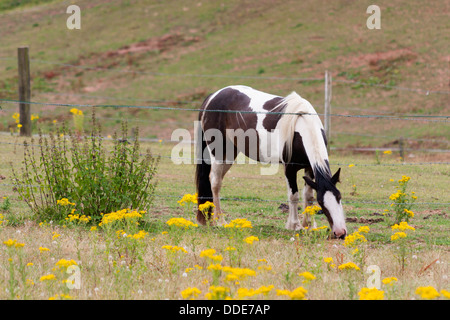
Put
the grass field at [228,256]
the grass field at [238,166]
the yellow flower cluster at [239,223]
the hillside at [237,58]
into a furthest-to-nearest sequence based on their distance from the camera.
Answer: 1. the hillside at [237,58]
2. the grass field at [238,166]
3. the yellow flower cluster at [239,223]
4. the grass field at [228,256]

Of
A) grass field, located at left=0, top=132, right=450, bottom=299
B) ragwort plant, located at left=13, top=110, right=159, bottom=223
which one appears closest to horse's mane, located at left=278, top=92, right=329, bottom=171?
grass field, located at left=0, top=132, right=450, bottom=299

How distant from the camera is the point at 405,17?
34062 millimetres

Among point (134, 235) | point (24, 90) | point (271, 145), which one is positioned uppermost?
point (24, 90)

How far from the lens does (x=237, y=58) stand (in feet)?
107

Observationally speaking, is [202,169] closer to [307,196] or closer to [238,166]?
[307,196]

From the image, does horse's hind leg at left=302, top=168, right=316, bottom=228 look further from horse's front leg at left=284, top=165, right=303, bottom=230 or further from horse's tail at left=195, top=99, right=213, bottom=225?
horse's tail at left=195, top=99, right=213, bottom=225

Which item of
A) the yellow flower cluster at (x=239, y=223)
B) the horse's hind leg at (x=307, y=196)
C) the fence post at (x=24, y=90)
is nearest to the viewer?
the yellow flower cluster at (x=239, y=223)

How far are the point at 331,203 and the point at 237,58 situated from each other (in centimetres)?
2691

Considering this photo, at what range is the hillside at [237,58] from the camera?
25391 millimetres

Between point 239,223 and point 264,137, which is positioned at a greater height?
point 264,137

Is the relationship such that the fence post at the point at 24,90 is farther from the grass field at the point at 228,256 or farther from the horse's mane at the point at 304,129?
the horse's mane at the point at 304,129

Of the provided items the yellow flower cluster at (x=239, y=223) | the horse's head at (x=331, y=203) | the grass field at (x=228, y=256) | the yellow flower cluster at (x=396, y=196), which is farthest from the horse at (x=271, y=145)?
the yellow flower cluster at (x=239, y=223)

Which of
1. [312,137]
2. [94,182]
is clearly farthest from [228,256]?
[94,182]

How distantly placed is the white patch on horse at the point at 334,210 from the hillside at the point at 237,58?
1476 centimetres
